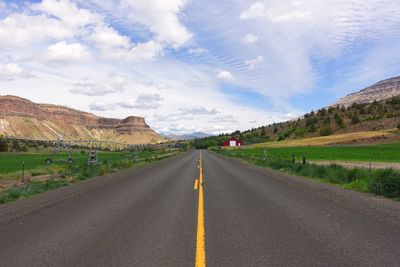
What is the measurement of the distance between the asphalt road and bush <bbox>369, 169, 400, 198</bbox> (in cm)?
137

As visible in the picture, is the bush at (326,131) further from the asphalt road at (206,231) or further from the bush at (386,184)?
the asphalt road at (206,231)

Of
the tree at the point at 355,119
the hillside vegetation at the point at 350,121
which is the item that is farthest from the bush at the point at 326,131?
the tree at the point at 355,119

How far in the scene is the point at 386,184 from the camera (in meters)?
13.8

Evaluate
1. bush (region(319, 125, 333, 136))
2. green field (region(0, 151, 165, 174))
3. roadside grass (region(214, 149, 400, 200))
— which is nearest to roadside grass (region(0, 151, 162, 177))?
green field (region(0, 151, 165, 174))

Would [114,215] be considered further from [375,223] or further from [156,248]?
[375,223]

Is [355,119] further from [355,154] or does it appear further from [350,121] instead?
[355,154]

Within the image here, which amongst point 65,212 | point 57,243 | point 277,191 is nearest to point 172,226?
point 57,243

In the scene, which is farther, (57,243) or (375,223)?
(375,223)

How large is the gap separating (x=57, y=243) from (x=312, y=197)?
8.49 m

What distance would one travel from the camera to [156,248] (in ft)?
20.9

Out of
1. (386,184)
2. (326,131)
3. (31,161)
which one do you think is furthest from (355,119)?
(386,184)

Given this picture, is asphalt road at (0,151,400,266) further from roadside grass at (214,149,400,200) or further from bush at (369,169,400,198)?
roadside grass at (214,149,400,200)

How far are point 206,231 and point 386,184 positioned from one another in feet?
28.9

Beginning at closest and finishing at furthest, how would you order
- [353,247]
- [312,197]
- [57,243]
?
[353,247], [57,243], [312,197]
